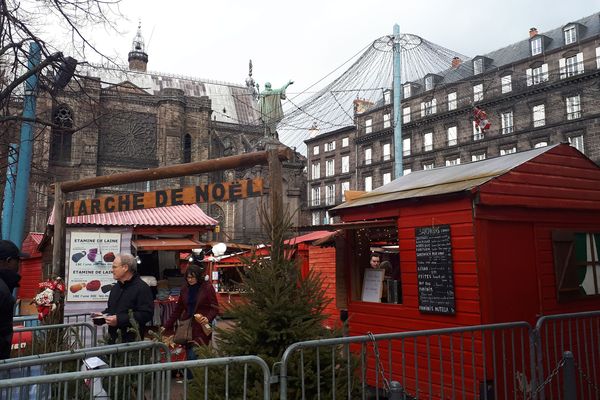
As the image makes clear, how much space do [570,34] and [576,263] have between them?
135 ft

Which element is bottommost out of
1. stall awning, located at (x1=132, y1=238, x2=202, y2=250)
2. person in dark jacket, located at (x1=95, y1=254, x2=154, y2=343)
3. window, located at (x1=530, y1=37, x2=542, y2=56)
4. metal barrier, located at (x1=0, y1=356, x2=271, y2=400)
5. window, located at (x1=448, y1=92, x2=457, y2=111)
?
metal barrier, located at (x1=0, y1=356, x2=271, y2=400)

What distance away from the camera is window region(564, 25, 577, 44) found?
131 feet

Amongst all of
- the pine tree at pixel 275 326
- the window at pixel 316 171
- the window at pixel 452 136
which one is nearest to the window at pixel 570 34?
the window at pixel 452 136

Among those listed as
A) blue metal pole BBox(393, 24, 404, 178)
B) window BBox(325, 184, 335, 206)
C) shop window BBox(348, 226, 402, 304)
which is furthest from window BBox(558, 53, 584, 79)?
shop window BBox(348, 226, 402, 304)

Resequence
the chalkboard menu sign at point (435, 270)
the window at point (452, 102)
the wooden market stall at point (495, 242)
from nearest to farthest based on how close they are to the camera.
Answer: the wooden market stall at point (495, 242)
the chalkboard menu sign at point (435, 270)
the window at point (452, 102)

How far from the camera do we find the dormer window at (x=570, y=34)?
131ft

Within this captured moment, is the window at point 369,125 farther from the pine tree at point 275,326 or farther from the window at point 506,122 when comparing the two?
the pine tree at point 275,326

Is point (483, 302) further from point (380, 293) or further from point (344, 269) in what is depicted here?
point (344, 269)

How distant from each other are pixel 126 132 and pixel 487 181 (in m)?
45.8

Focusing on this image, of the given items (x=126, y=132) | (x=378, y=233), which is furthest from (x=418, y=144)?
(x=378, y=233)

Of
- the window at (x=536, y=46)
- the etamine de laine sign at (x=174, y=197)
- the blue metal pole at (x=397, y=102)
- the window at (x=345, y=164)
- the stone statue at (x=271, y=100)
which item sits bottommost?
the etamine de laine sign at (x=174, y=197)

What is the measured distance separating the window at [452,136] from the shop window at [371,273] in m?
39.2

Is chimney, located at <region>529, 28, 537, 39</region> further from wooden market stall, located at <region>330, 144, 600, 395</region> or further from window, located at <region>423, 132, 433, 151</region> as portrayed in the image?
wooden market stall, located at <region>330, 144, 600, 395</region>

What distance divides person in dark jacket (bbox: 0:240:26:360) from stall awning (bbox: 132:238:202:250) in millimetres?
8578
